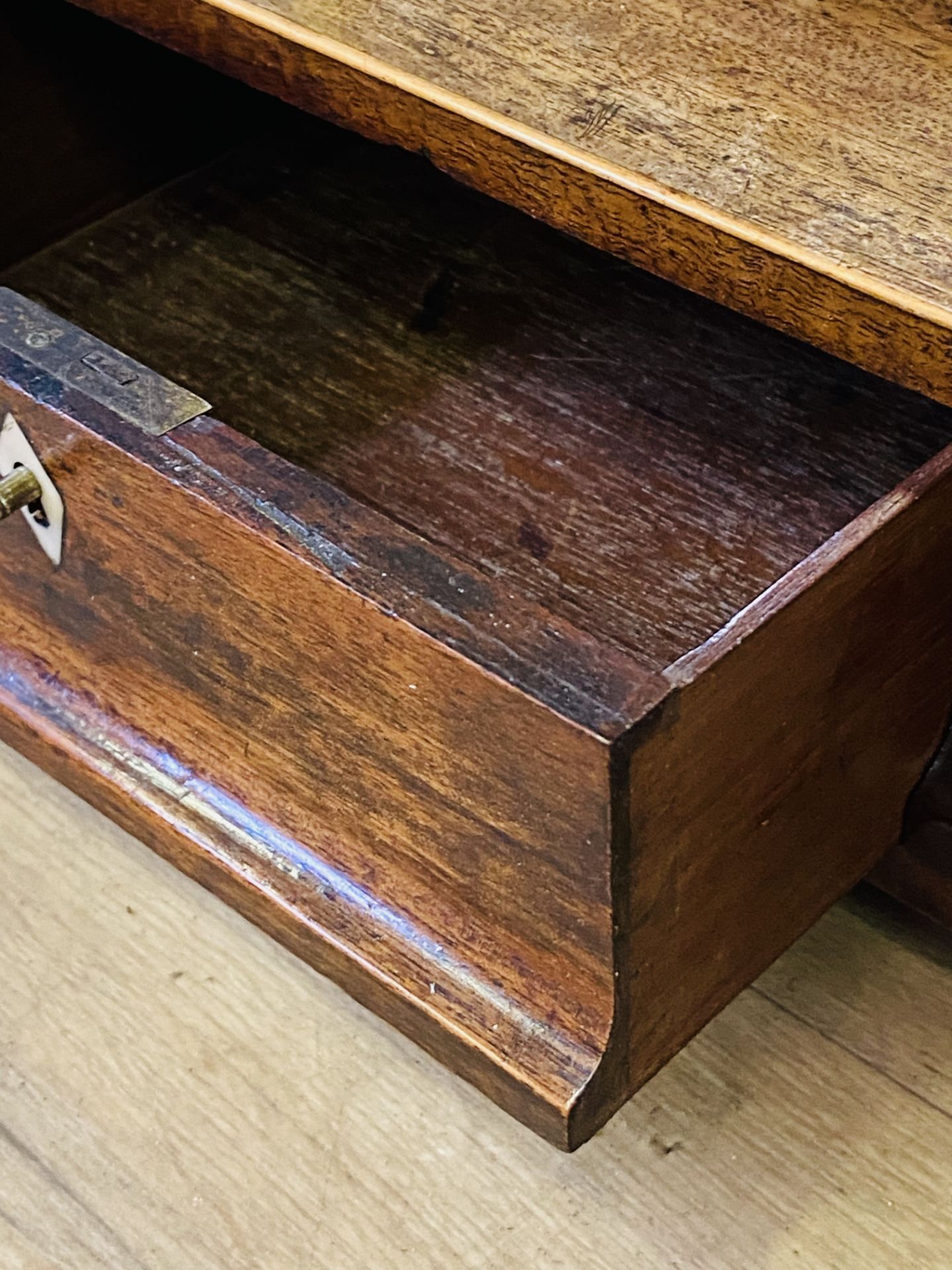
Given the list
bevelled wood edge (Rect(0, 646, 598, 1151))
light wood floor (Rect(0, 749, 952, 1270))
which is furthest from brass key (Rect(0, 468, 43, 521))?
light wood floor (Rect(0, 749, 952, 1270))

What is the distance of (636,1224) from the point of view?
2.21 ft

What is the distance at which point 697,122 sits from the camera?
1.94 ft

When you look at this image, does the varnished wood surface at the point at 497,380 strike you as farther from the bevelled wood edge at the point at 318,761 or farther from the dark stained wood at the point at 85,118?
the bevelled wood edge at the point at 318,761

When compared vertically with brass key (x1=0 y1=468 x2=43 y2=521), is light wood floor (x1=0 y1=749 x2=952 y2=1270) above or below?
below

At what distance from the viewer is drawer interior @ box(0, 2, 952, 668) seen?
2.33 ft

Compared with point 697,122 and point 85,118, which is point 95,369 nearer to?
point 697,122

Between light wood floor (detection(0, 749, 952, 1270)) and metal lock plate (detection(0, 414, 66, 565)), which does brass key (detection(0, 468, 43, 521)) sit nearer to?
metal lock plate (detection(0, 414, 66, 565))

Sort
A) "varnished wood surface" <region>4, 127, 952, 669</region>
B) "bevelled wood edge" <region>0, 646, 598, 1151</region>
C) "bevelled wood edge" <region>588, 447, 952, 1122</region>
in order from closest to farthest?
"bevelled wood edge" <region>588, 447, 952, 1122</region> < "bevelled wood edge" <region>0, 646, 598, 1151</region> < "varnished wood surface" <region>4, 127, 952, 669</region>

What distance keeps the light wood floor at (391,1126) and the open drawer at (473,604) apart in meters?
0.09

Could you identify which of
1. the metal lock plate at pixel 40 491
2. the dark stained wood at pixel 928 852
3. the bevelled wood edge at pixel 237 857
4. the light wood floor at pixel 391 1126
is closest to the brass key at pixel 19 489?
the metal lock plate at pixel 40 491

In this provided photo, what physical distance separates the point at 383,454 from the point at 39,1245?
0.39 m

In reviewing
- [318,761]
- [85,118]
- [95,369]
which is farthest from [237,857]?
[85,118]

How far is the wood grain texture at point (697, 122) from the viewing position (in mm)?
543

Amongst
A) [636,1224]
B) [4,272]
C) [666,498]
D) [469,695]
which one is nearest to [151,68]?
[4,272]
